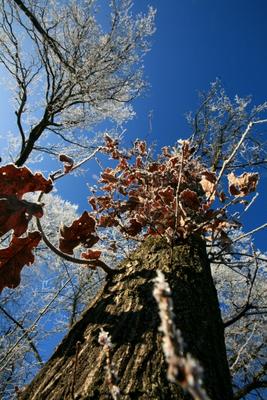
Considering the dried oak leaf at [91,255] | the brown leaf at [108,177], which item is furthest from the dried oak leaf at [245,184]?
the brown leaf at [108,177]

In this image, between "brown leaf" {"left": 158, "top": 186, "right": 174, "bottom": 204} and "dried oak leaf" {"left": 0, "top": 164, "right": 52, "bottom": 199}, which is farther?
"brown leaf" {"left": 158, "top": 186, "right": 174, "bottom": 204}

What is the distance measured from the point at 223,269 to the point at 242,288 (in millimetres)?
955

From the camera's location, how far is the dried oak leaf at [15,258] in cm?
130

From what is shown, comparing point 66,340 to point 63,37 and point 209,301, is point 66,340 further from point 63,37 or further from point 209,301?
point 63,37

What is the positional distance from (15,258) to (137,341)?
0.59 metres

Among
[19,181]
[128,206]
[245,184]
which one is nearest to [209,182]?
[245,184]

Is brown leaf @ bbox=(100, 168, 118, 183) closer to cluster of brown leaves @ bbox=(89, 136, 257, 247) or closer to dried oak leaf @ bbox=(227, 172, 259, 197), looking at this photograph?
cluster of brown leaves @ bbox=(89, 136, 257, 247)

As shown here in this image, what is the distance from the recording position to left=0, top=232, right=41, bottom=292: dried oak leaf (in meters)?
1.30

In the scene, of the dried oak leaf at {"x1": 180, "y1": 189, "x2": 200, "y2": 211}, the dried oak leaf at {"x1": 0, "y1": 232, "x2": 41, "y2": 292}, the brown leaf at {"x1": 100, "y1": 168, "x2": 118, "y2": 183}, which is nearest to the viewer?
the dried oak leaf at {"x1": 0, "y1": 232, "x2": 41, "y2": 292}

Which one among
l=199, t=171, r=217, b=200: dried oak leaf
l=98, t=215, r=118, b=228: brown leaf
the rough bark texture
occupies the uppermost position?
l=199, t=171, r=217, b=200: dried oak leaf

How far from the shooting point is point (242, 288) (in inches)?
496

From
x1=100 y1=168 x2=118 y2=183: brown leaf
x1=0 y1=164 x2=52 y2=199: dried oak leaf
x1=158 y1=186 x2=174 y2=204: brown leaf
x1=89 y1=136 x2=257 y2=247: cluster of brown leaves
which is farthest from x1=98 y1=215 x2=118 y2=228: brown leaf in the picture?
x1=0 y1=164 x2=52 y2=199: dried oak leaf

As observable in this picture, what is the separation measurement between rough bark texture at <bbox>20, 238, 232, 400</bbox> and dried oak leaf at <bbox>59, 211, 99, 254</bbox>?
22 cm

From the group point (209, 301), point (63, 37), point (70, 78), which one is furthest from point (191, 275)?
point (63, 37)
